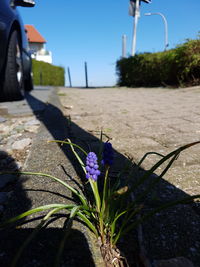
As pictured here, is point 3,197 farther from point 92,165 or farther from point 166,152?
point 166,152

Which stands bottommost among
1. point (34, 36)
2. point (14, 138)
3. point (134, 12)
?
point (14, 138)

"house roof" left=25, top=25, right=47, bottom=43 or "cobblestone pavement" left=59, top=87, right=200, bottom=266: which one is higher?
"house roof" left=25, top=25, right=47, bottom=43

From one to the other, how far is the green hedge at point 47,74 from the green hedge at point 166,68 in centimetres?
1115

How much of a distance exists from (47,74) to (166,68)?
15.6 metres

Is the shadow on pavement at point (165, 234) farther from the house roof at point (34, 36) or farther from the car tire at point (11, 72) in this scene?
the house roof at point (34, 36)

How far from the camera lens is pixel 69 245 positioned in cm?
76

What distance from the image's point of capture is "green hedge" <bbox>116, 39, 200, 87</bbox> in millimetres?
6832

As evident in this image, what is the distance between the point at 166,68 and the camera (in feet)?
25.8

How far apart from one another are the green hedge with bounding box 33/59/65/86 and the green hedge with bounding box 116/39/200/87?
11.1 m

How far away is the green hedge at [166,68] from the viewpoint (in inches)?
269

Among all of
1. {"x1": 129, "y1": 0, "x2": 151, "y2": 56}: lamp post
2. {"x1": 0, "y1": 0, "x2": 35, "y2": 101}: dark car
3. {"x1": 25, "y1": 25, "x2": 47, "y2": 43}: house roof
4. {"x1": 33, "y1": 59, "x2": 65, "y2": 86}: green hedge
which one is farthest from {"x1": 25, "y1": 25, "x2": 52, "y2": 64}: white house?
{"x1": 0, "y1": 0, "x2": 35, "y2": 101}: dark car

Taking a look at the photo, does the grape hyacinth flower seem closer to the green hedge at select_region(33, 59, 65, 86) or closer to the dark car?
the dark car

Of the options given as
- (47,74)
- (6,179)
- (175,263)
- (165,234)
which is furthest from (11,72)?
(47,74)

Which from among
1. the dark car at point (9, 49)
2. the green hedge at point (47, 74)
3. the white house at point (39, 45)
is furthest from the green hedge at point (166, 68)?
the white house at point (39, 45)
